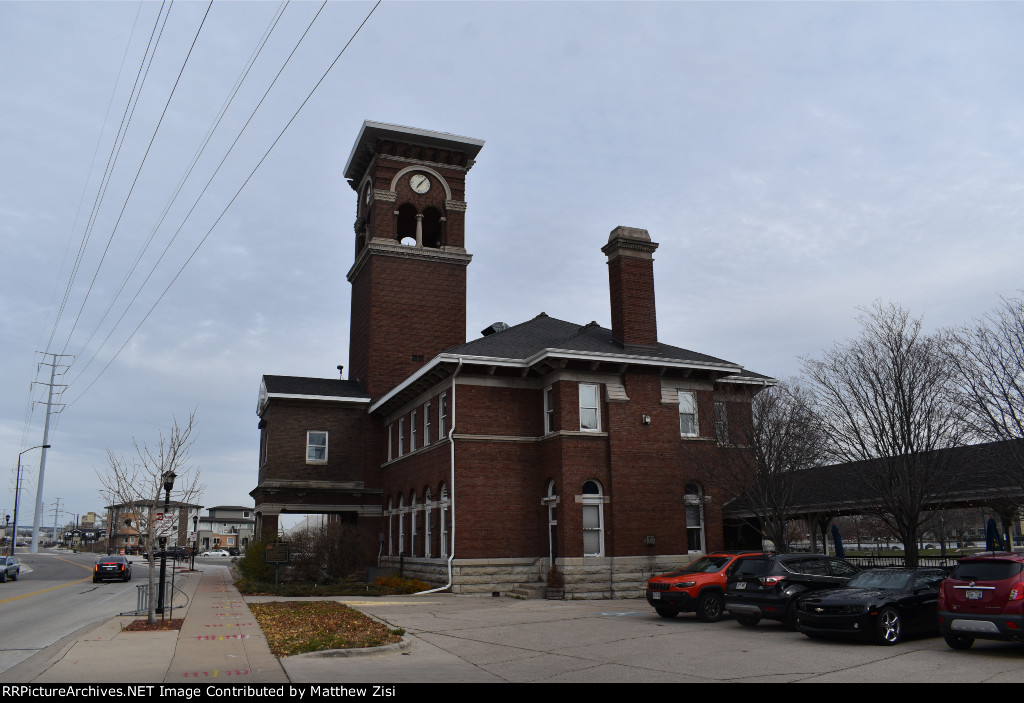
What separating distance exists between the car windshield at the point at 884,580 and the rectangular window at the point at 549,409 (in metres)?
13.9

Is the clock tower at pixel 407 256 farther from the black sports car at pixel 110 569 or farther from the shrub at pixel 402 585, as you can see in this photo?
the black sports car at pixel 110 569

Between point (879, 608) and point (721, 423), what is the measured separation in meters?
13.6

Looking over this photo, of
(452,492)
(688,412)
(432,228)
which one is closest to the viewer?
(452,492)

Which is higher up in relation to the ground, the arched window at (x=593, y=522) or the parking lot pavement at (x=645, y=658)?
the arched window at (x=593, y=522)

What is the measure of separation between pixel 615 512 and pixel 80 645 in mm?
17128

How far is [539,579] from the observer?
2792cm

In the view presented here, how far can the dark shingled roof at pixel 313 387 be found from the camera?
133 ft

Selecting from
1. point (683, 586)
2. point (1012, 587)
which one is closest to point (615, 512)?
point (683, 586)

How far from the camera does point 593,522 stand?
27.2 metres

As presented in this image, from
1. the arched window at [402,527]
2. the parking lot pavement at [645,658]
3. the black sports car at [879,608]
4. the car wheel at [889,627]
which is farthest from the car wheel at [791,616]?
the arched window at [402,527]

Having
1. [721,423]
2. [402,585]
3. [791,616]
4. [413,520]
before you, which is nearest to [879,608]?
[791,616]

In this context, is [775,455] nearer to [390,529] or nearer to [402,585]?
[402,585]

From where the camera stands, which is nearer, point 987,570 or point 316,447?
point 987,570

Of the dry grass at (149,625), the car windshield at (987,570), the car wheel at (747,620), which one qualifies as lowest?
the car wheel at (747,620)
